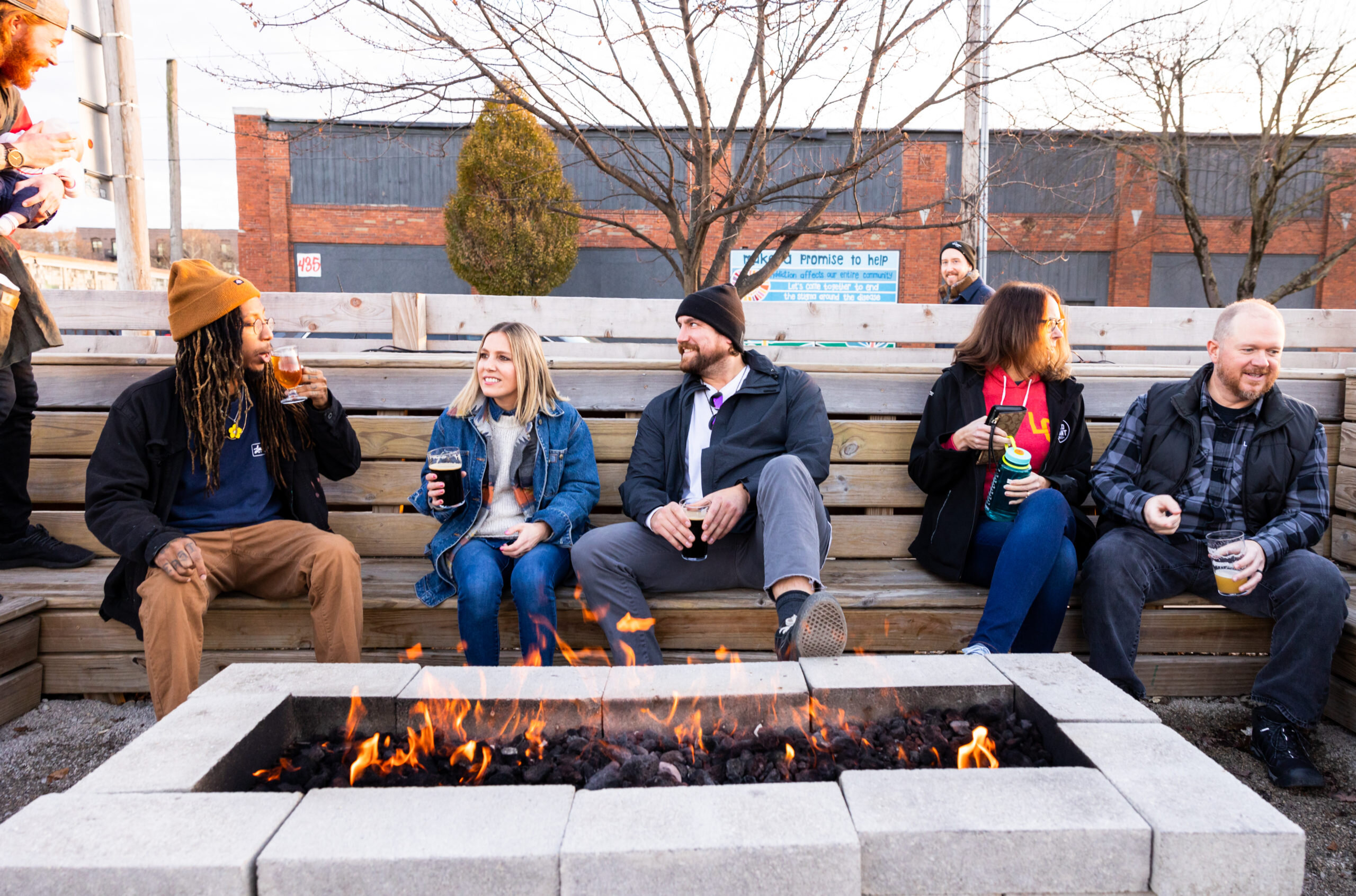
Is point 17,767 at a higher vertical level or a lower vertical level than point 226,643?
lower

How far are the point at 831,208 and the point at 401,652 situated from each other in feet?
49.4

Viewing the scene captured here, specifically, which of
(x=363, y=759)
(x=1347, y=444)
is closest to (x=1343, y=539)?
(x=1347, y=444)

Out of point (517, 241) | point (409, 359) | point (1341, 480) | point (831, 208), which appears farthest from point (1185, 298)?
point (409, 359)

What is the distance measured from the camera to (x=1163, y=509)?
2932 mm

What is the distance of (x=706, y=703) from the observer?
6.49ft

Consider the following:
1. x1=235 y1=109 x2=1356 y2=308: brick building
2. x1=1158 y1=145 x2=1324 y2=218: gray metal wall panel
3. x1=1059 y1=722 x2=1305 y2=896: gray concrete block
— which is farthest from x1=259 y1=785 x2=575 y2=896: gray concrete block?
x1=1158 y1=145 x2=1324 y2=218: gray metal wall panel

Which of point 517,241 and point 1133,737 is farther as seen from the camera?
point 517,241

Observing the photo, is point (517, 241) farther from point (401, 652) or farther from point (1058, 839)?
point (1058, 839)

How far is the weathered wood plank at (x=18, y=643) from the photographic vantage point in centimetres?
285

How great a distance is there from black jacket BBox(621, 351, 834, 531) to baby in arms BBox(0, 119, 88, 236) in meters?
2.35

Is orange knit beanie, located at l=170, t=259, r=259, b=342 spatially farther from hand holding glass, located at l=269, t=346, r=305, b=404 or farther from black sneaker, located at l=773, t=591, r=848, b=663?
black sneaker, located at l=773, t=591, r=848, b=663

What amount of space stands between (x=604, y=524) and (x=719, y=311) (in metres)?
0.99

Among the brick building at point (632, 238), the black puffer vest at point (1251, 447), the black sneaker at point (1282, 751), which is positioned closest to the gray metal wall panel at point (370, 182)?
the brick building at point (632, 238)

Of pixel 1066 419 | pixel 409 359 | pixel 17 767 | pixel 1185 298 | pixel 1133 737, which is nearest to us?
pixel 1133 737
